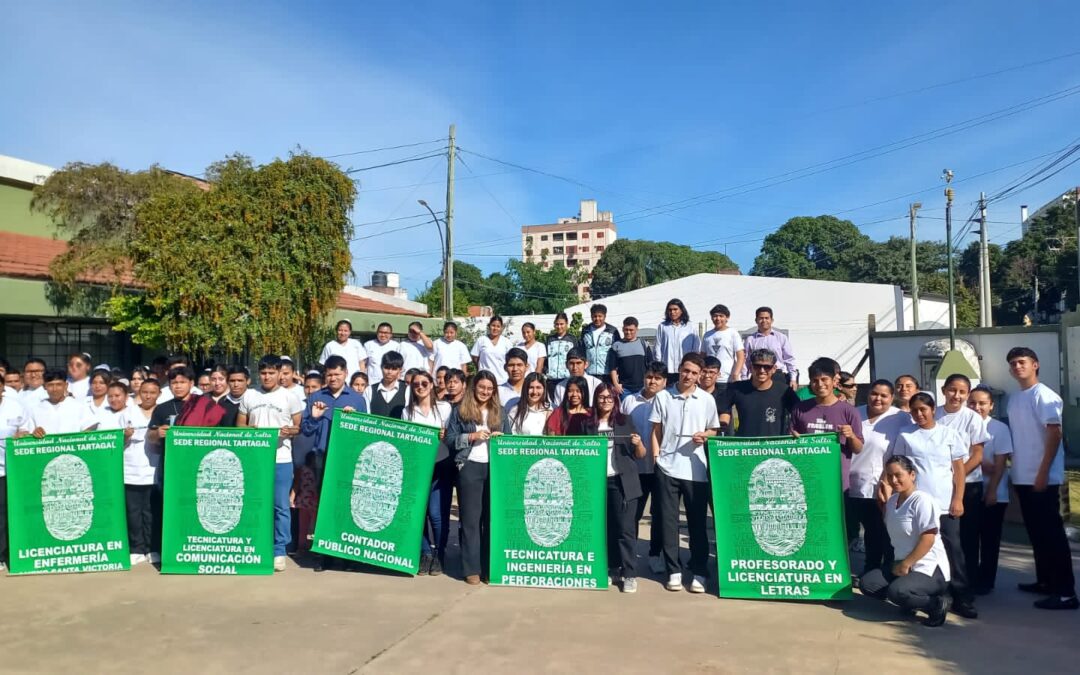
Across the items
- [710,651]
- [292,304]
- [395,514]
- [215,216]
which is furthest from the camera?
[292,304]

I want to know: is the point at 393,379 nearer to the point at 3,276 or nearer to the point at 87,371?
the point at 87,371

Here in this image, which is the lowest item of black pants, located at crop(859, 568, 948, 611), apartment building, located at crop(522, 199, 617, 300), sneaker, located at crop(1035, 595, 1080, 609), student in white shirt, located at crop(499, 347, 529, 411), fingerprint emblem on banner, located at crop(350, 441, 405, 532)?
sneaker, located at crop(1035, 595, 1080, 609)

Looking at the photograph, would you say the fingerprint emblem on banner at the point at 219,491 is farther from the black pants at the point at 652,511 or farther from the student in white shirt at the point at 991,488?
the student in white shirt at the point at 991,488

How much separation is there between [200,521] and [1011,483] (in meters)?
6.12

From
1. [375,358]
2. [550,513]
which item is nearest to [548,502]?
[550,513]

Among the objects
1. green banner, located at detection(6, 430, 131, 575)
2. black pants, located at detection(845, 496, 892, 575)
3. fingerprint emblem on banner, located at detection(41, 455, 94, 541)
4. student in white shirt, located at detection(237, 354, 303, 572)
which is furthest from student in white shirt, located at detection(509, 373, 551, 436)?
fingerprint emblem on banner, located at detection(41, 455, 94, 541)

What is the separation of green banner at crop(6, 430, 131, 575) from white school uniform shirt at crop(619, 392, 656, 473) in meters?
4.16

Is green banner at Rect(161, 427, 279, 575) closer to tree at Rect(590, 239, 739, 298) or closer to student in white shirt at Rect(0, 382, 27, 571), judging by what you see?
student in white shirt at Rect(0, 382, 27, 571)

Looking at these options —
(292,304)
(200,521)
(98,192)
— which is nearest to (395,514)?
(200,521)

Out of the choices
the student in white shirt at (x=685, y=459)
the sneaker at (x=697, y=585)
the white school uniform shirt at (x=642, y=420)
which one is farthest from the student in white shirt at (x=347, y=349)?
the sneaker at (x=697, y=585)

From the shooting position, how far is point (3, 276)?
531 inches

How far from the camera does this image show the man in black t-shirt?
19.8ft

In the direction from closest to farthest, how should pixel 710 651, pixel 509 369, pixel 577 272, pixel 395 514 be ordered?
pixel 710 651 < pixel 395 514 < pixel 509 369 < pixel 577 272

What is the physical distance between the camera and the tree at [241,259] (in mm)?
12398
